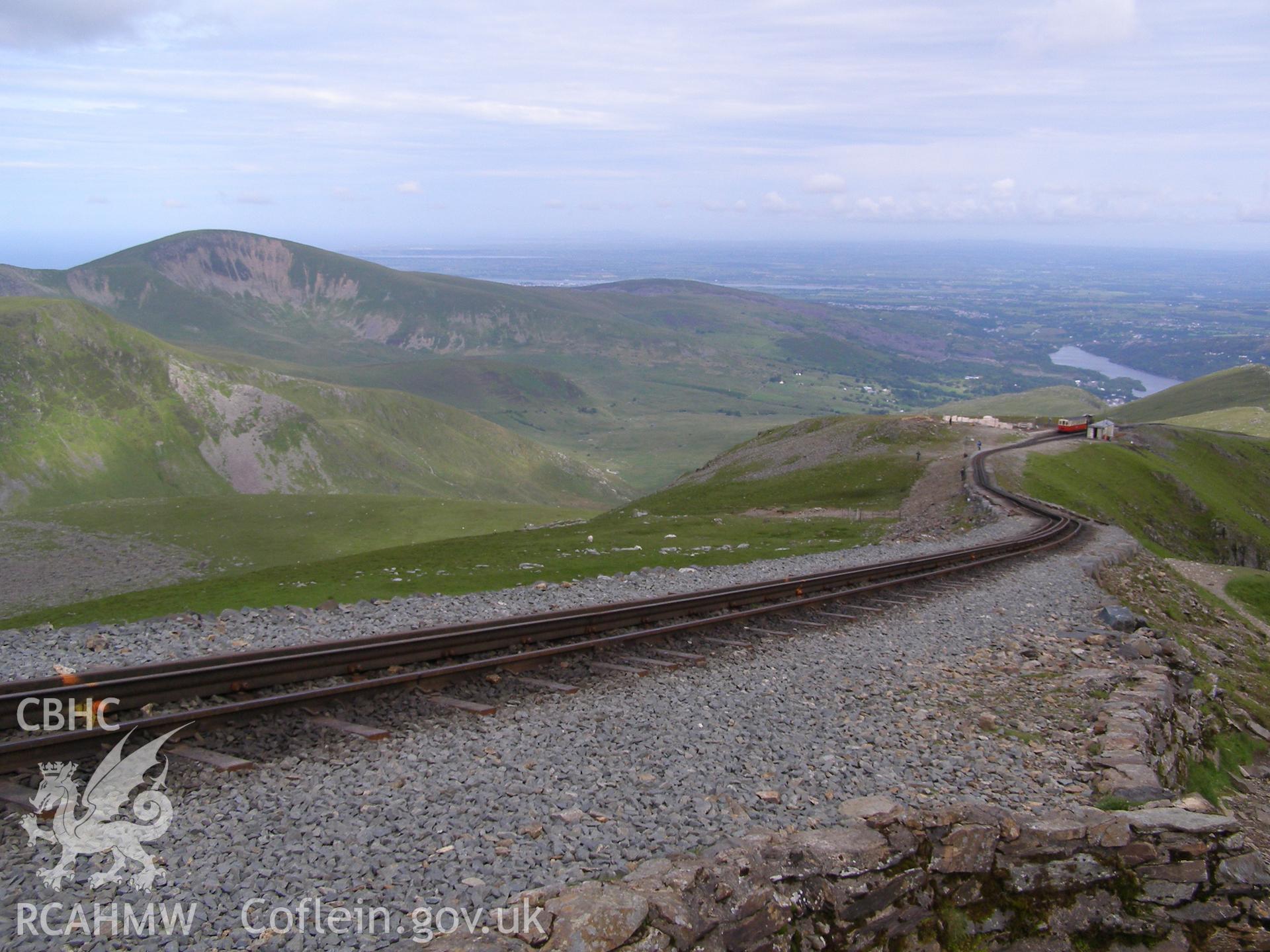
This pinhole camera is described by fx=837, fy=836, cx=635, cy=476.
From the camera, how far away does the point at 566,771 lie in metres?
12.0

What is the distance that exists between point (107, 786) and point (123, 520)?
94666 millimetres

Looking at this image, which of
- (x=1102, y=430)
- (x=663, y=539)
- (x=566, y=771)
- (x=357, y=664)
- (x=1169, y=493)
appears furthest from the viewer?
(x=1102, y=430)

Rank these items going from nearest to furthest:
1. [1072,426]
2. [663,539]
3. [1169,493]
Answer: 1. [663,539]
2. [1169,493]
3. [1072,426]

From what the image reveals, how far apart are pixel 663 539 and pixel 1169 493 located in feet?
158

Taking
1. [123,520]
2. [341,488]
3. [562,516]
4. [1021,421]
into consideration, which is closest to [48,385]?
[341,488]

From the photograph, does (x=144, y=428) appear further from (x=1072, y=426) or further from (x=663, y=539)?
(x=1072, y=426)

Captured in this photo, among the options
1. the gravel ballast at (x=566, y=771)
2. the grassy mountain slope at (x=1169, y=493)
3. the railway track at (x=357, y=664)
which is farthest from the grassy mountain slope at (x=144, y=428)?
the gravel ballast at (x=566, y=771)

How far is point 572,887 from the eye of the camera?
358 inches

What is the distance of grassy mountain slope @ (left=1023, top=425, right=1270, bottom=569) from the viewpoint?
6047 cm

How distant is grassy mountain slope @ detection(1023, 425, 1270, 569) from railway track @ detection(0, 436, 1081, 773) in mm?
43095

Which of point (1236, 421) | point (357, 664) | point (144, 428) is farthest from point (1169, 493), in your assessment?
point (144, 428)

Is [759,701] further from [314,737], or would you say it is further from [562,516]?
[562,516]

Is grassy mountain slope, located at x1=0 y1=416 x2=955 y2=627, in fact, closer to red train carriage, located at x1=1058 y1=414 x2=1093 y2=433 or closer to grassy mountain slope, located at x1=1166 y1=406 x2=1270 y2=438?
red train carriage, located at x1=1058 y1=414 x2=1093 y2=433

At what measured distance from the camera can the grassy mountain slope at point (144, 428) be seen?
154m
